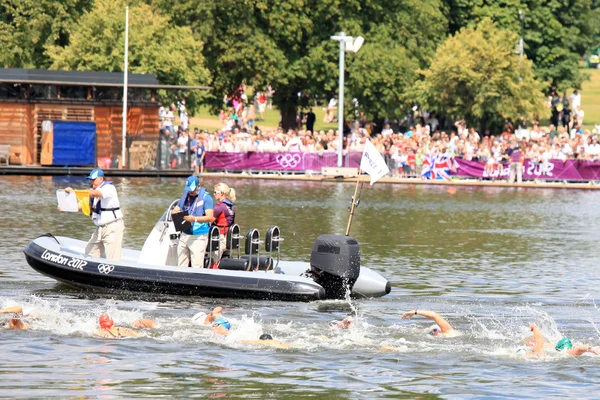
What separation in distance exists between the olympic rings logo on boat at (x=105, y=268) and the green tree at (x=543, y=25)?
58.0 meters

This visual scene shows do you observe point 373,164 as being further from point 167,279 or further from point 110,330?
point 110,330

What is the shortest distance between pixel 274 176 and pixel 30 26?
19.5 meters

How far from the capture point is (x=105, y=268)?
22719mm

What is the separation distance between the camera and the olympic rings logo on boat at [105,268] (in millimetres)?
22672

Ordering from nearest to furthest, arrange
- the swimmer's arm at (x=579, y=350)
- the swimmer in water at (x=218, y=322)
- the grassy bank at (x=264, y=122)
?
the swimmer's arm at (x=579, y=350)
the swimmer in water at (x=218, y=322)
the grassy bank at (x=264, y=122)

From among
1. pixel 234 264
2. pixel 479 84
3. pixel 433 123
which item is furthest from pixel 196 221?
pixel 433 123

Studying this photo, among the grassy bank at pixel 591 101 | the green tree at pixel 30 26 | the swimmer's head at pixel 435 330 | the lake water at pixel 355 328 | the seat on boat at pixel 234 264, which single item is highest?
the green tree at pixel 30 26

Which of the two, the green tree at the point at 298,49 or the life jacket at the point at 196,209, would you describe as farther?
the green tree at the point at 298,49

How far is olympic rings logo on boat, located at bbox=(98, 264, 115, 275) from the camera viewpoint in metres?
22.7

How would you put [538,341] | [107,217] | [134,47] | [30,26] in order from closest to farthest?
[538,341], [107,217], [134,47], [30,26]

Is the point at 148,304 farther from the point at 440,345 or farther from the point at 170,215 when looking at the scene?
the point at 440,345

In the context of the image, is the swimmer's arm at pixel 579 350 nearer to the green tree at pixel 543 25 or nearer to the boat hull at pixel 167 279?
the boat hull at pixel 167 279

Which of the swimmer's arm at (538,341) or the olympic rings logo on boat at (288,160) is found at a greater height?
the olympic rings logo on boat at (288,160)

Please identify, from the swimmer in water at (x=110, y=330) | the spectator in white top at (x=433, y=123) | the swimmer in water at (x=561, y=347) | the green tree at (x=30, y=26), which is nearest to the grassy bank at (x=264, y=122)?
the spectator in white top at (x=433, y=123)
